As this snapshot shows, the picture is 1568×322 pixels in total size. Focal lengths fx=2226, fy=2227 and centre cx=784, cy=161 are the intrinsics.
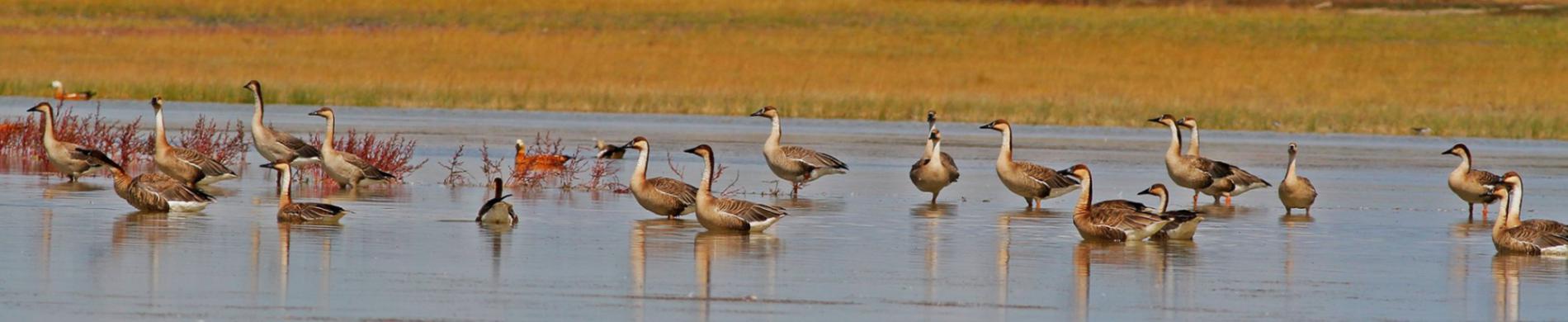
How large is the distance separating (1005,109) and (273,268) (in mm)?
31511

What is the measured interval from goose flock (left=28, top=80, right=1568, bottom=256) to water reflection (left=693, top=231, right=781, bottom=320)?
0.17m

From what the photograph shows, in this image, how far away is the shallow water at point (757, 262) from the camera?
33.3 feet

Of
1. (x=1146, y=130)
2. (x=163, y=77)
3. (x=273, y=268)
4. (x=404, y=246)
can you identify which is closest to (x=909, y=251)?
(x=404, y=246)

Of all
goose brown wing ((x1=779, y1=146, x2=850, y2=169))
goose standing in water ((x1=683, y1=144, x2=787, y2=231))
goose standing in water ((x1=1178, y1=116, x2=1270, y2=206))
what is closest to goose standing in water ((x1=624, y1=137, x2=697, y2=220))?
goose standing in water ((x1=683, y1=144, x2=787, y2=231))

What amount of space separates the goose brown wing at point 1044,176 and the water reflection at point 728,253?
154 inches

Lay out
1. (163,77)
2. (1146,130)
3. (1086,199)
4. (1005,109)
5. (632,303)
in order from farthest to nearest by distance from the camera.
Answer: (163,77), (1005,109), (1146,130), (1086,199), (632,303)

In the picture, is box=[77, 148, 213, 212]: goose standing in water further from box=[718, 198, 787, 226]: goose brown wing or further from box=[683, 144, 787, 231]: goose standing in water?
box=[718, 198, 787, 226]: goose brown wing

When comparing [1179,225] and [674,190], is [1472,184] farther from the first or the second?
[674,190]

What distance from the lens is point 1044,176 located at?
704 inches

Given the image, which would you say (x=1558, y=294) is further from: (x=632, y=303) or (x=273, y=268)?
(x=273, y=268)

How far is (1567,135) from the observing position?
37.2 metres

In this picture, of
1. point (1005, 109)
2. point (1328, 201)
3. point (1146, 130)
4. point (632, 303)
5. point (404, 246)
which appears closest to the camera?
point (632, 303)

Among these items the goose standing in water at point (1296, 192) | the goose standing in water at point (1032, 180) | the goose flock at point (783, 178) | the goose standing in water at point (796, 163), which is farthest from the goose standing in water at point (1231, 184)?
the goose standing in water at point (796, 163)

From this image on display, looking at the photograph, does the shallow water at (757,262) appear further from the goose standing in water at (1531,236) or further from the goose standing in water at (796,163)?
the goose standing in water at (796,163)
